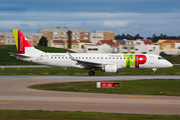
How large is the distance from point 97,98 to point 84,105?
2.73 metres

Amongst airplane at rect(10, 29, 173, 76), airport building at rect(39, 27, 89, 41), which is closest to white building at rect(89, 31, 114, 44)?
airport building at rect(39, 27, 89, 41)

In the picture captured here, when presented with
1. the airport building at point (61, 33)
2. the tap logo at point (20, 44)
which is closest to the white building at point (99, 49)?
the airport building at point (61, 33)

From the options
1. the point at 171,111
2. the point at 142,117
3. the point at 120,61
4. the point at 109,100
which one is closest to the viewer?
the point at 142,117

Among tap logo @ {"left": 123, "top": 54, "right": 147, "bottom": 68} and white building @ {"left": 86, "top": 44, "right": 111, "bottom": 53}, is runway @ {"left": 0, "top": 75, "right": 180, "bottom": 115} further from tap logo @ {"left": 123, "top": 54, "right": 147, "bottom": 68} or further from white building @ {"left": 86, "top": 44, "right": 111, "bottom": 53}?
white building @ {"left": 86, "top": 44, "right": 111, "bottom": 53}

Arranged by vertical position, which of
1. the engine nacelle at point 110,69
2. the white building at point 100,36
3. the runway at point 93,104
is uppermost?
the white building at point 100,36

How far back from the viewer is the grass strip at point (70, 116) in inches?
543

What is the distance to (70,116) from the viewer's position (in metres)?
14.2

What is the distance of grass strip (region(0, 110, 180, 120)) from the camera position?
1380 cm

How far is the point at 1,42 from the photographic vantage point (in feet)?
555

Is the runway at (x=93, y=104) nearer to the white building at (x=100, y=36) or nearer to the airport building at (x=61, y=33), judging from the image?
the airport building at (x=61, y=33)

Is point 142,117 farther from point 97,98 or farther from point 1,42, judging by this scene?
point 1,42

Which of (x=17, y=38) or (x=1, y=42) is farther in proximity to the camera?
(x=1, y=42)

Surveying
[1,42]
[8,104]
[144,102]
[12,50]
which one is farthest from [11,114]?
[1,42]

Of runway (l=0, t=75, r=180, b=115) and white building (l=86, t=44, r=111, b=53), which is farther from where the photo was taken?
white building (l=86, t=44, r=111, b=53)
